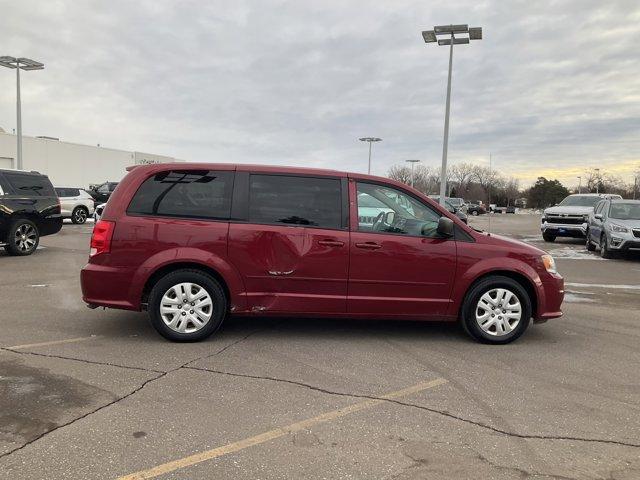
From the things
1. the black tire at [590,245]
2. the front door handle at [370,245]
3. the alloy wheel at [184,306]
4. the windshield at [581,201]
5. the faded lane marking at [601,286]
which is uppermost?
the windshield at [581,201]

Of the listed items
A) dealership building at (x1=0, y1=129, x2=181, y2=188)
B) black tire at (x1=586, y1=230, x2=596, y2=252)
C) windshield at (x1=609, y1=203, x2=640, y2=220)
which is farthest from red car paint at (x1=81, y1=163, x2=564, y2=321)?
dealership building at (x1=0, y1=129, x2=181, y2=188)

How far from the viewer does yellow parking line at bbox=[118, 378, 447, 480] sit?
306cm

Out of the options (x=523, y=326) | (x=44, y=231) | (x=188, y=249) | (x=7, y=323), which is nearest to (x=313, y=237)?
(x=188, y=249)

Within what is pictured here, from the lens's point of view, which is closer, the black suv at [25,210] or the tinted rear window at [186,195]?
the tinted rear window at [186,195]

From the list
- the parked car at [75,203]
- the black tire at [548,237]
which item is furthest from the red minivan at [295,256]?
the parked car at [75,203]

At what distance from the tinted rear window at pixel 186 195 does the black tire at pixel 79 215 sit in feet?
66.0

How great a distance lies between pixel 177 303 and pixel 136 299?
1.38 feet

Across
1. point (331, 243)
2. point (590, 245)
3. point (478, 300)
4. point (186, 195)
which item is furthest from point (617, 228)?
point (186, 195)

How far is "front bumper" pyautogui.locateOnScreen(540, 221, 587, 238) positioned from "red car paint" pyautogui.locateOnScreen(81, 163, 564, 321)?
47.3 ft

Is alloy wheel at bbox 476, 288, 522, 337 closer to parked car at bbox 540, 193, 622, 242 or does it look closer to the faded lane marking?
the faded lane marking

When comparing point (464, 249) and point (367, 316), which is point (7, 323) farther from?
point (464, 249)

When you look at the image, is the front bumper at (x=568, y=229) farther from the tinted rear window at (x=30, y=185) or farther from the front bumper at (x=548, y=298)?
the tinted rear window at (x=30, y=185)

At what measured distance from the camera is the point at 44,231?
41.7 ft

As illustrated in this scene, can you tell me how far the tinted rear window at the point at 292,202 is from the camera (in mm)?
5543
